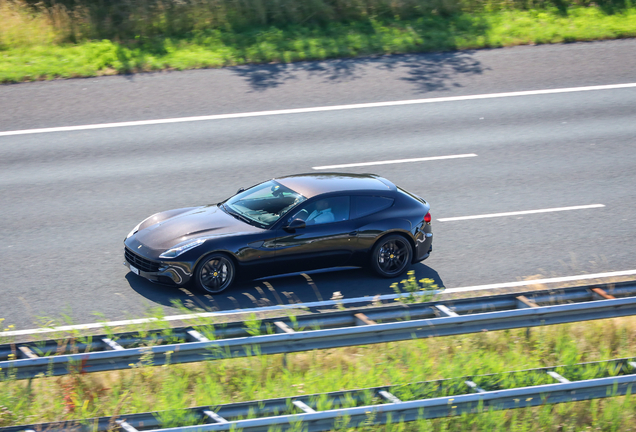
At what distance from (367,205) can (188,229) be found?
244 centimetres

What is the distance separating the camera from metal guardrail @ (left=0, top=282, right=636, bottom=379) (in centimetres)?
581

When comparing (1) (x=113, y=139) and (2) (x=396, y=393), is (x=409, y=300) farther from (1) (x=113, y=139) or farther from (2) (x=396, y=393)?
(1) (x=113, y=139)

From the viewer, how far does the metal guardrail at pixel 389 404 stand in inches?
207

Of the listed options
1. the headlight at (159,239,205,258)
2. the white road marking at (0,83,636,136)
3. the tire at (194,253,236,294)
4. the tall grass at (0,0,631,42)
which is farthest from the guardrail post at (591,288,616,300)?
the tall grass at (0,0,631,42)

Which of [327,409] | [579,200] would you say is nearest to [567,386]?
[327,409]

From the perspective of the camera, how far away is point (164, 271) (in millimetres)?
8766

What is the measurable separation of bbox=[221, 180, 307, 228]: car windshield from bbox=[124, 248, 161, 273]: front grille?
1.36 metres

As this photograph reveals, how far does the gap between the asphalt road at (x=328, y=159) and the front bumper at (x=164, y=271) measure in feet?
0.79

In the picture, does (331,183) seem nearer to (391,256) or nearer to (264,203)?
(264,203)

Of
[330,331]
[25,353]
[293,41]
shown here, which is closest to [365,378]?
[330,331]

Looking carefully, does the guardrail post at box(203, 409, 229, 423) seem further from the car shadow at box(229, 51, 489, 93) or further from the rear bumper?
the car shadow at box(229, 51, 489, 93)

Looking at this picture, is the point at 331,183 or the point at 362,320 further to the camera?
the point at 331,183

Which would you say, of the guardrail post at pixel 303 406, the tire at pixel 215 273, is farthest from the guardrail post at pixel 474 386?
the tire at pixel 215 273

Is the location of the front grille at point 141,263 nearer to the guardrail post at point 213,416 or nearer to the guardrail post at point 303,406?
the guardrail post at point 213,416
